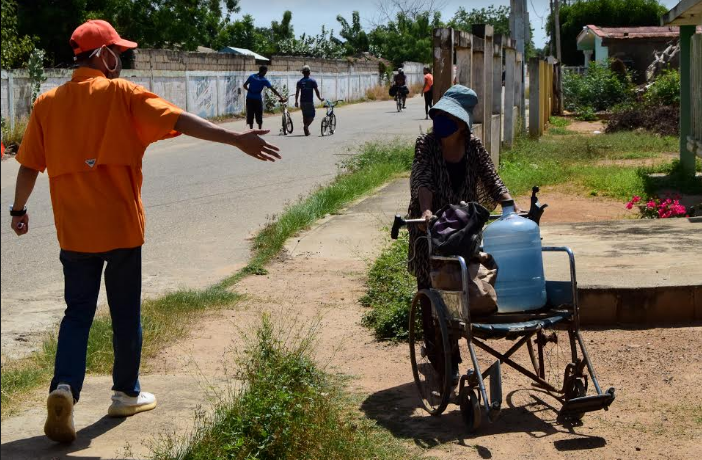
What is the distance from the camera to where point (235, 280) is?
8.28 m

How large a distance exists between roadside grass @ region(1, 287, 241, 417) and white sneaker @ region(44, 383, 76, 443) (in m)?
0.60

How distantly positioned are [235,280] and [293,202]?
4730 mm

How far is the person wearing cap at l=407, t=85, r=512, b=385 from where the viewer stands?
5066 mm

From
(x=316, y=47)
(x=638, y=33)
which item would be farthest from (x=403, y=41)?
(x=638, y=33)

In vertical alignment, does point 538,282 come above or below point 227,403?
above

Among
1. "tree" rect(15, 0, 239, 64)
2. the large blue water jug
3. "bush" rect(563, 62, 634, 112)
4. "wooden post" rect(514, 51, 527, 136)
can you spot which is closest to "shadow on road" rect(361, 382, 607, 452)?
the large blue water jug

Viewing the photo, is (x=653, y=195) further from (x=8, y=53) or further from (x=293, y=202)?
(x=8, y=53)

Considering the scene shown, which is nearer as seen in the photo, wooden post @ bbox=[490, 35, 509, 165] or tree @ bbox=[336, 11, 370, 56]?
wooden post @ bbox=[490, 35, 509, 165]

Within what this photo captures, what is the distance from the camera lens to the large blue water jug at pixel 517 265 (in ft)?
15.2

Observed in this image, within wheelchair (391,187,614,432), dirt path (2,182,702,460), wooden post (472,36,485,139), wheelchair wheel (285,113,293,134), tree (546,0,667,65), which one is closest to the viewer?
dirt path (2,182,702,460)

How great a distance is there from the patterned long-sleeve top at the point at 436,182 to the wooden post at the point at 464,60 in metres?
6.53

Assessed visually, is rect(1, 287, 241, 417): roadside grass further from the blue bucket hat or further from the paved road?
the blue bucket hat

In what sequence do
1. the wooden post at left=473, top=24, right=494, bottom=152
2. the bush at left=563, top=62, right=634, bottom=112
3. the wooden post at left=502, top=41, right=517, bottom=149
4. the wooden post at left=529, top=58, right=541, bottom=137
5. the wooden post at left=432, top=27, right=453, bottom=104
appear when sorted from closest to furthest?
the wooden post at left=432, top=27, right=453, bottom=104 < the wooden post at left=473, top=24, right=494, bottom=152 < the wooden post at left=502, top=41, right=517, bottom=149 < the wooden post at left=529, top=58, right=541, bottom=137 < the bush at left=563, top=62, right=634, bottom=112

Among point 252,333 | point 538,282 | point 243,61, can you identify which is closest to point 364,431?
point 538,282
